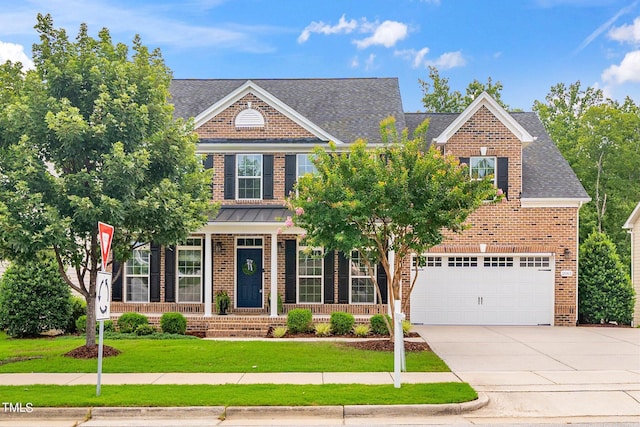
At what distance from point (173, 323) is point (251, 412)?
981 cm

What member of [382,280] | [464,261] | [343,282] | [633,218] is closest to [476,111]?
[464,261]

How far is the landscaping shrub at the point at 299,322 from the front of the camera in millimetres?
17750

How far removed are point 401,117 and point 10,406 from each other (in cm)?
1628

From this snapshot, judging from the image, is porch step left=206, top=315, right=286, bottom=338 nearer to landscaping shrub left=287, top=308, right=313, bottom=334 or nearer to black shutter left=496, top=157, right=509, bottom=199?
landscaping shrub left=287, top=308, right=313, bottom=334

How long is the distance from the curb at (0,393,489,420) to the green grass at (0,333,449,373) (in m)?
2.80

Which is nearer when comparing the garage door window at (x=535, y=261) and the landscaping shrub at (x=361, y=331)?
the landscaping shrub at (x=361, y=331)

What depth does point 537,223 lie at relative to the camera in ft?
64.5

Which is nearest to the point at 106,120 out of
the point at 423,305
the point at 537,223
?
the point at 423,305

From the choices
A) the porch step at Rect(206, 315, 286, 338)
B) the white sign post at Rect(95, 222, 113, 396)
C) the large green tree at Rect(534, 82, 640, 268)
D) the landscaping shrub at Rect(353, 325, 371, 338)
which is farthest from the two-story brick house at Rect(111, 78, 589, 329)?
the large green tree at Rect(534, 82, 640, 268)

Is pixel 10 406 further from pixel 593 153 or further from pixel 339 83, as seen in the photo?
pixel 593 153

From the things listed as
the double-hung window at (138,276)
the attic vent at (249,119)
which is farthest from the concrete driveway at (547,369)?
the double-hung window at (138,276)

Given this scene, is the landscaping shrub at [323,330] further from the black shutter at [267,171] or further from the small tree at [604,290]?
the small tree at [604,290]

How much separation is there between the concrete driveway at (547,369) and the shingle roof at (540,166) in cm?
423

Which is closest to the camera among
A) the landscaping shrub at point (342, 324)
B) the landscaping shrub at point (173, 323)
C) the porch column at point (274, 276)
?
the landscaping shrub at point (342, 324)
